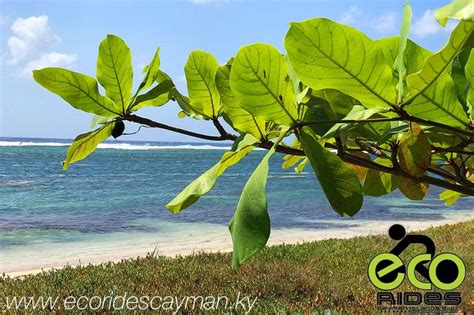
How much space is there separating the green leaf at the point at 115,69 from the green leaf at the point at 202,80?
Answer: 0.29ft

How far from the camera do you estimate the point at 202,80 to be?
733mm

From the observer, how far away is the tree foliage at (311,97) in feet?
1.59

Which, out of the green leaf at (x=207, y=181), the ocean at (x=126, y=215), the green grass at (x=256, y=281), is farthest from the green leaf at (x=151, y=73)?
the ocean at (x=126, y=215)

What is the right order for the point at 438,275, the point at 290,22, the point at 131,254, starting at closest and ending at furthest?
the point at 290,22, the point at 438,275, the point at 131,254

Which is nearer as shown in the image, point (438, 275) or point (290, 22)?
point (290, 22)

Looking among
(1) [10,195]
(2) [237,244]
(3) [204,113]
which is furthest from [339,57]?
(1) [10,195]

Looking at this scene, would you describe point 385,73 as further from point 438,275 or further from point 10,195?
point 10,195

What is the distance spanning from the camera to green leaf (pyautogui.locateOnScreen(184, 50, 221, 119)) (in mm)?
720

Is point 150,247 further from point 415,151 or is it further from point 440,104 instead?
point 440,104

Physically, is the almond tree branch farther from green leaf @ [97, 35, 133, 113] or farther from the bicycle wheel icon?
the bicycle wheel icon

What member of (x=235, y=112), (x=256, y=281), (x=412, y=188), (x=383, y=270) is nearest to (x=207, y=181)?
(x=235, y=112)

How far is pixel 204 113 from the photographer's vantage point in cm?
77

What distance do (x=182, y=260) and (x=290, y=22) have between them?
7102 millimetres

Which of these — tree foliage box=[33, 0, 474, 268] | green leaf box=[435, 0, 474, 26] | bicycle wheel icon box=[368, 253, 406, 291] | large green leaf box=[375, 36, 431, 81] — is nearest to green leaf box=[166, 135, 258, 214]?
tree foliage box=[33, 0, 474, 268]
